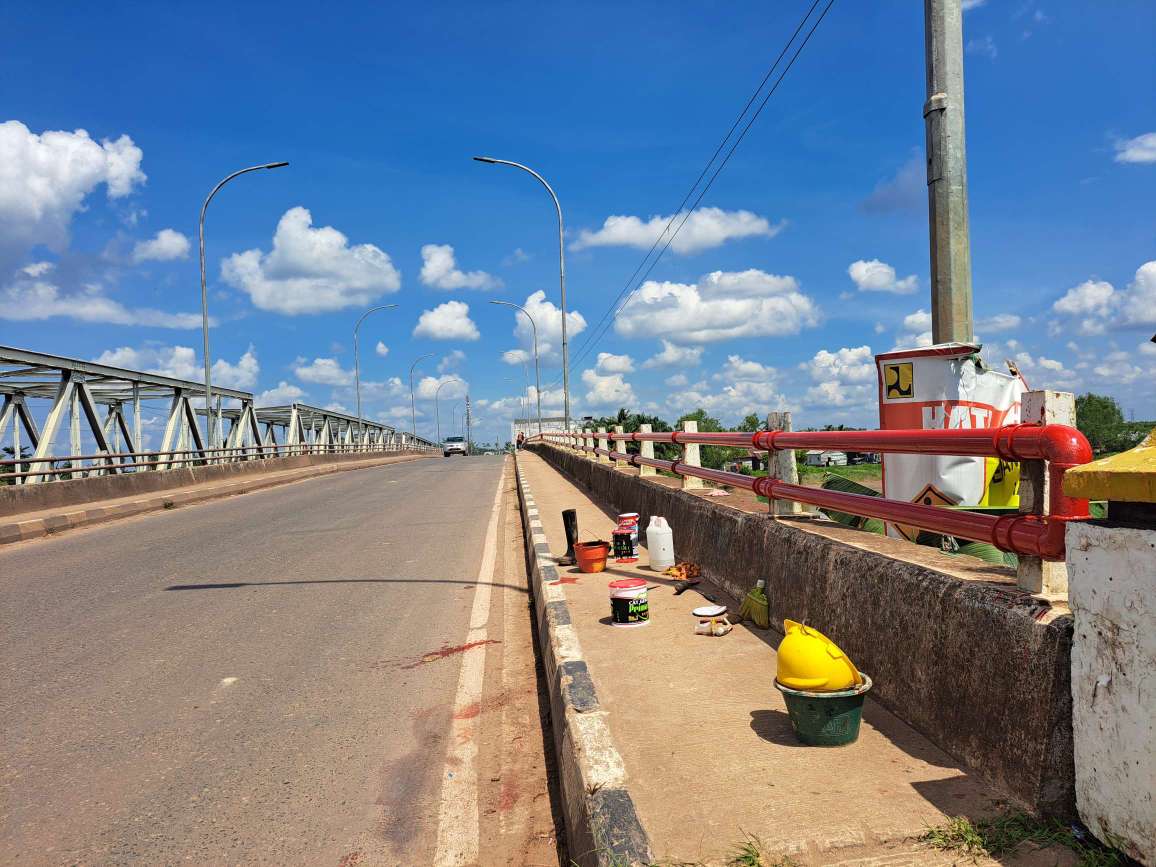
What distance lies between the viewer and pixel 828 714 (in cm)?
322

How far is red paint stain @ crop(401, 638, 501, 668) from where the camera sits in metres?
5.59

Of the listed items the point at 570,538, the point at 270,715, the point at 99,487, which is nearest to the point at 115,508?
the point at 99,487

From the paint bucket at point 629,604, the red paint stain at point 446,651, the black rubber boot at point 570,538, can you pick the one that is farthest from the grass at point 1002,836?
the black rubber boot at point 570,538

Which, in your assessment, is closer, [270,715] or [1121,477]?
[1121,477]

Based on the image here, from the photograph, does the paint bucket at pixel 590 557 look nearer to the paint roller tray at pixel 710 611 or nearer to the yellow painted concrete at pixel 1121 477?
the paint roller tray at pixel 710 611

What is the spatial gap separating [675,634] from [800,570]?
1.01m

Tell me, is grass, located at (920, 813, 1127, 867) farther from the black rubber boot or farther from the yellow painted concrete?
the black rubber boot

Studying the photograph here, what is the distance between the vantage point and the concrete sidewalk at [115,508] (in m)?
13.3

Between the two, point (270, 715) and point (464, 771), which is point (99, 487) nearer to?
point (270, 715)

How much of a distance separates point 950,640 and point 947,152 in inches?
135

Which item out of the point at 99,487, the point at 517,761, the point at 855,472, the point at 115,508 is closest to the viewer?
the point at 517,761

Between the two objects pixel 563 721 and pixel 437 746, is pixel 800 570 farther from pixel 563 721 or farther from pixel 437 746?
pixel 437 746

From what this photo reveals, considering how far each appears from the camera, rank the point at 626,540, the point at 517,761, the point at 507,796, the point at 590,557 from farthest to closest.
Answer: the point at 626,540 → the point at 590,557 → the point at 517,761 → the point at 507,796

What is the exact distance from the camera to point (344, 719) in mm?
4488
